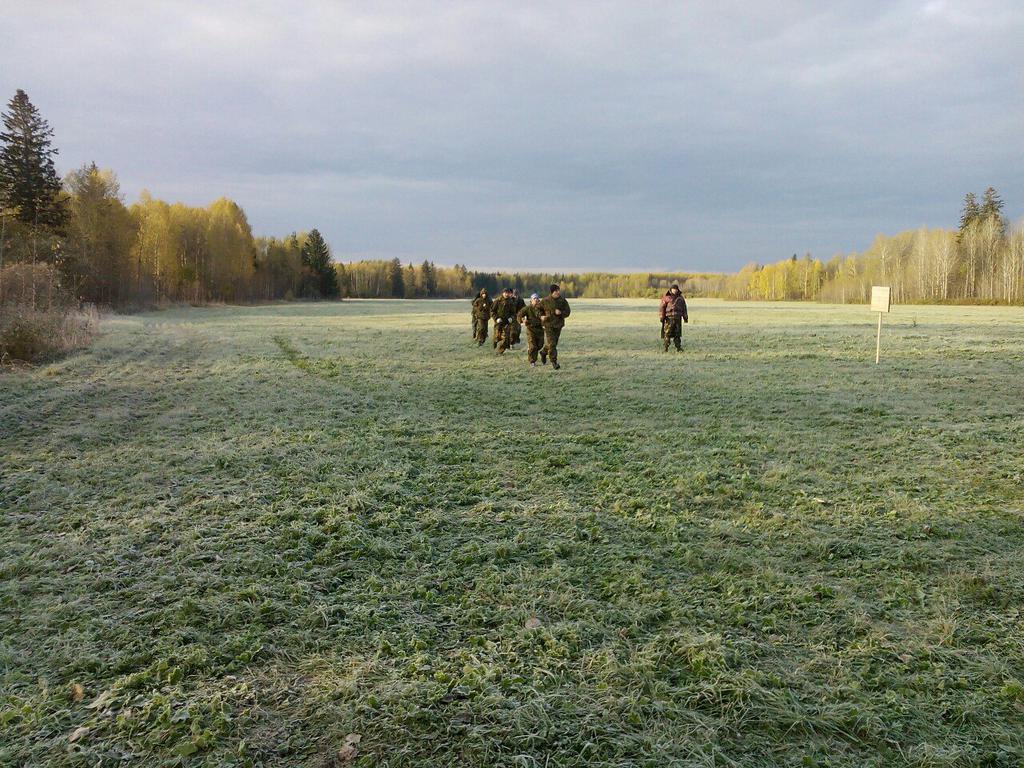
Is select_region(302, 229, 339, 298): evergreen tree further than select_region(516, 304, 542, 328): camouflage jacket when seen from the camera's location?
Yes

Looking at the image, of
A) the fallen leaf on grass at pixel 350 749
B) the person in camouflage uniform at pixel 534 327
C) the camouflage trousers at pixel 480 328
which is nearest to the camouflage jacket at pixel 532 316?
the person in camouflage uniform at pixel 534 327

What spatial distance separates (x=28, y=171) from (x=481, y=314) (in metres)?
40.1

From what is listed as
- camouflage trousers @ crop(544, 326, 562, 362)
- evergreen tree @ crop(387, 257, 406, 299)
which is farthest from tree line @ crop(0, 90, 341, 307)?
evergreen tree @ crop(387, 257, 406, 299)

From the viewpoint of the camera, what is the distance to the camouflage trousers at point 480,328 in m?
24.5

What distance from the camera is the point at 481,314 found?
24281 mm

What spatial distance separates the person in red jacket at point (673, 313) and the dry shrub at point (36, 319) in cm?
1887

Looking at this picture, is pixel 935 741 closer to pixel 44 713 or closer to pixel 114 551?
pixel 44 713

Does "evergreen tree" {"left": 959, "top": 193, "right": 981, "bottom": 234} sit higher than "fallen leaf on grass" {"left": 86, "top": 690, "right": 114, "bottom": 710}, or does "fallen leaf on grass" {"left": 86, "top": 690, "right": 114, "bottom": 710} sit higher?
"evergreen tree" {"left": 959, "top": 193, "right": 981, "bottom": 234}

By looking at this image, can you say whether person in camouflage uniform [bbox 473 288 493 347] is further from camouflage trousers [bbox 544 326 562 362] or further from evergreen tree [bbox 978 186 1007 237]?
evergreen tree [bbox 978 186 1007 237]

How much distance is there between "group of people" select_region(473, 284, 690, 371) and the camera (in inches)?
694

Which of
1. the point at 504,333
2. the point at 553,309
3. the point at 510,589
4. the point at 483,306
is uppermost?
the point at 483,306

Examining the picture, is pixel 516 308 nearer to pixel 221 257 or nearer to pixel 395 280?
pixel 221 257

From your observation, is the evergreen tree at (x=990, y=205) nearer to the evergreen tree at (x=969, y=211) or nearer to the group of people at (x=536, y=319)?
the evergreen tree at (x=969, y=211)

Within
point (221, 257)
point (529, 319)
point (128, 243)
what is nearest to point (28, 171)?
point (128, 243)
